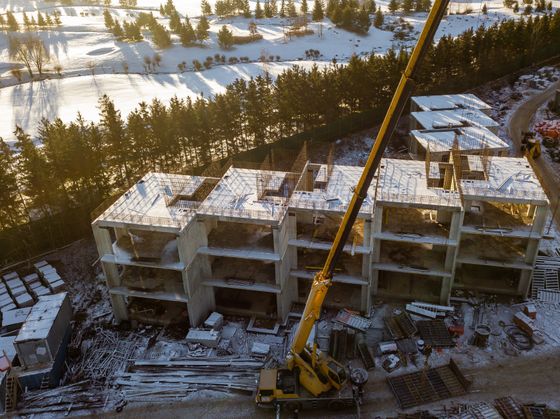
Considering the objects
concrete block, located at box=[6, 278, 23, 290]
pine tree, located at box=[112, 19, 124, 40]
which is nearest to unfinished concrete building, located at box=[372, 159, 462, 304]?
concrete block, located at box=[6, 278, 23, 290]

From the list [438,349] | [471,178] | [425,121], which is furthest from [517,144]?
[438,349]

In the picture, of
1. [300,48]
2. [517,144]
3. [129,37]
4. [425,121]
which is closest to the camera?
[425,121]

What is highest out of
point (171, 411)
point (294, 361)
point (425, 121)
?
point (425, 121)

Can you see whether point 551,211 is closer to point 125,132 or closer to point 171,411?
point 171,411

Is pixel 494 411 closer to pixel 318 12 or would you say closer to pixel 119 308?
pixel 119 308

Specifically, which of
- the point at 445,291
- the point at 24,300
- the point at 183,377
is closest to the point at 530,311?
the point at 445,291

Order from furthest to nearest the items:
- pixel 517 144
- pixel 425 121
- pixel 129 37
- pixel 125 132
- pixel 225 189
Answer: pixel 129 37 → pixel 517 144 → pixel 425 121 → pixel 125 132 → pixel 225 189

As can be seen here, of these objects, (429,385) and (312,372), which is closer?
(312,372)
